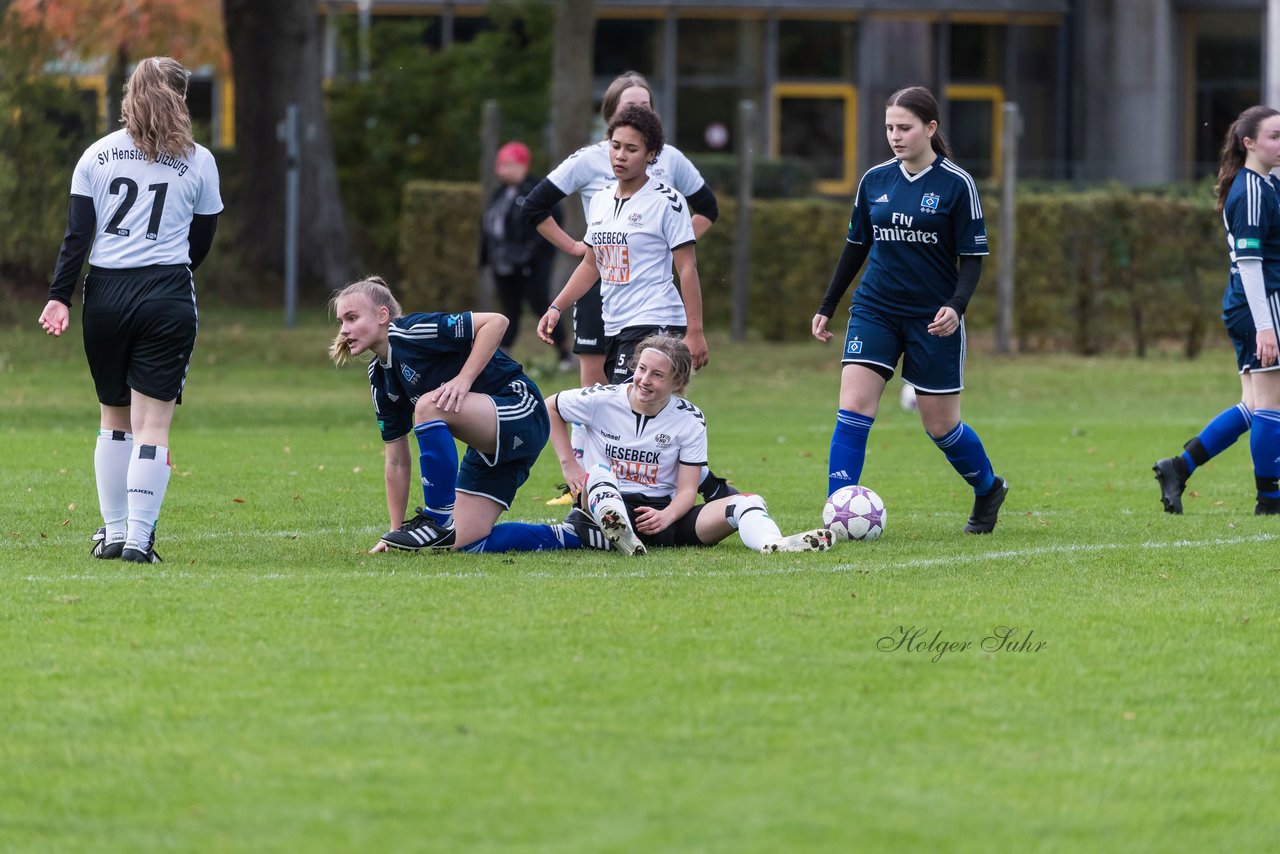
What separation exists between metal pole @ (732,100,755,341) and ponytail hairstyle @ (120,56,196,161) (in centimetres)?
1307

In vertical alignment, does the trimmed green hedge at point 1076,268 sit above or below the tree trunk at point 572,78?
below

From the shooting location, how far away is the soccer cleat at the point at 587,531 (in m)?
7.93

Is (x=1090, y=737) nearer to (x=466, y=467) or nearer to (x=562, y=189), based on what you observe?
(x=466, y=467)

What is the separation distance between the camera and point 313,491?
33.5ft

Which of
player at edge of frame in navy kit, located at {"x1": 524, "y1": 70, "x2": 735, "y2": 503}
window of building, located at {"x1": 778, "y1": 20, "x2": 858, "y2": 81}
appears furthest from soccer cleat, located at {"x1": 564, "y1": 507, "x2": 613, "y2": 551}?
window of building, located at {"x1": 778, "y1": 20, "x2": 858, "y2": 81}

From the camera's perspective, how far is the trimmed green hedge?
20203 mm

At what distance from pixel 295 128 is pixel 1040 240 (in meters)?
8.30

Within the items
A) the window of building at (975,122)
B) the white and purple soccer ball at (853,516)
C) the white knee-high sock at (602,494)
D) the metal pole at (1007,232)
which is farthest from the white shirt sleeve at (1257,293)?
the window of building at (975,122)

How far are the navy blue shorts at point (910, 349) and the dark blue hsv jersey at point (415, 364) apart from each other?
5.36ft

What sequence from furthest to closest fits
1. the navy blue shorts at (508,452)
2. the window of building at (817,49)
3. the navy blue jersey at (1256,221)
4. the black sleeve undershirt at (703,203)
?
the window of building at (817,49), the black sleeve undershirt at (703,203), the navy blue jersey at (1256,221), the navy blue shorts at (508,452)

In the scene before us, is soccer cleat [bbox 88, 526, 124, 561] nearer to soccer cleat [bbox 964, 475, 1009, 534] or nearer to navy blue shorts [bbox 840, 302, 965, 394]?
navy blue shorts [bbox 840, 302, 965, 394]

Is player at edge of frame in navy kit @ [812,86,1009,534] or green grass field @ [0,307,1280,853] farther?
player at edge of frame in navy kit @ [812,86,1009,534]

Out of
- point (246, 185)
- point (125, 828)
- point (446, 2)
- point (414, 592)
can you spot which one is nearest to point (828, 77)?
point (446, 2)

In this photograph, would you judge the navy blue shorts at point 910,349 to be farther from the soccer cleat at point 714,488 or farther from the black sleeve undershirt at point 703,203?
the black sleeve undershirt at point 703,203
